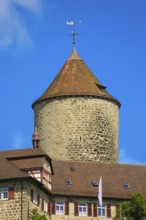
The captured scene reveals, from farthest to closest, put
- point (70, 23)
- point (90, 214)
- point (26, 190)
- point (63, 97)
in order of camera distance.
→ 1. point (70, 23)
2. point (63, 97)
3. point (90, 214)
4. point (26, 190)

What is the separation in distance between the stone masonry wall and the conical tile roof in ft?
1.82

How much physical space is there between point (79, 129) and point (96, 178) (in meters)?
8.57

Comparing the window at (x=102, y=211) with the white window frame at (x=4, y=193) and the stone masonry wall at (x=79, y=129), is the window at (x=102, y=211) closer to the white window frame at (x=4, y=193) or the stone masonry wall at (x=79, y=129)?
the stone masonry wall at (x=79, y=129)

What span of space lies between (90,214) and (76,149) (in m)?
11.0

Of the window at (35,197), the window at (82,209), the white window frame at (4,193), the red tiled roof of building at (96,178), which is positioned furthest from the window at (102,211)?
the white window frame at (4,193)

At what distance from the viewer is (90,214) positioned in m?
85.2

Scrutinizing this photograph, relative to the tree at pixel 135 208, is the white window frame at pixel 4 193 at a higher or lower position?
higher

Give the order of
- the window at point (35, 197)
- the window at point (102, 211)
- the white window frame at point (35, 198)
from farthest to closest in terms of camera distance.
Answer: the window at point (102, 211), the white window frame at point (35, 198), the window at point (35, 197)

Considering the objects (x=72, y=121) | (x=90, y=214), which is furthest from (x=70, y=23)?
(x=90, y=214)

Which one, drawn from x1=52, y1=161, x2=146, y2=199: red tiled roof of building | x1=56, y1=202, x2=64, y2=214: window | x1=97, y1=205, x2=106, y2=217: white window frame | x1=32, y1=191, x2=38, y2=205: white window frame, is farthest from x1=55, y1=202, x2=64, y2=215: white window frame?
x1=32, y1=191, x2=38, y2=205: white window frame

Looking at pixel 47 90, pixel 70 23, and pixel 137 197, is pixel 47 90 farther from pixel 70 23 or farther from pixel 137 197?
pixel 137 197

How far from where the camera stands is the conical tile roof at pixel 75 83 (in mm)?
97500

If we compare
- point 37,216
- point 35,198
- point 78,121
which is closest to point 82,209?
point 35,198

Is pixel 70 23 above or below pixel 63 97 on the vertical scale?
above
